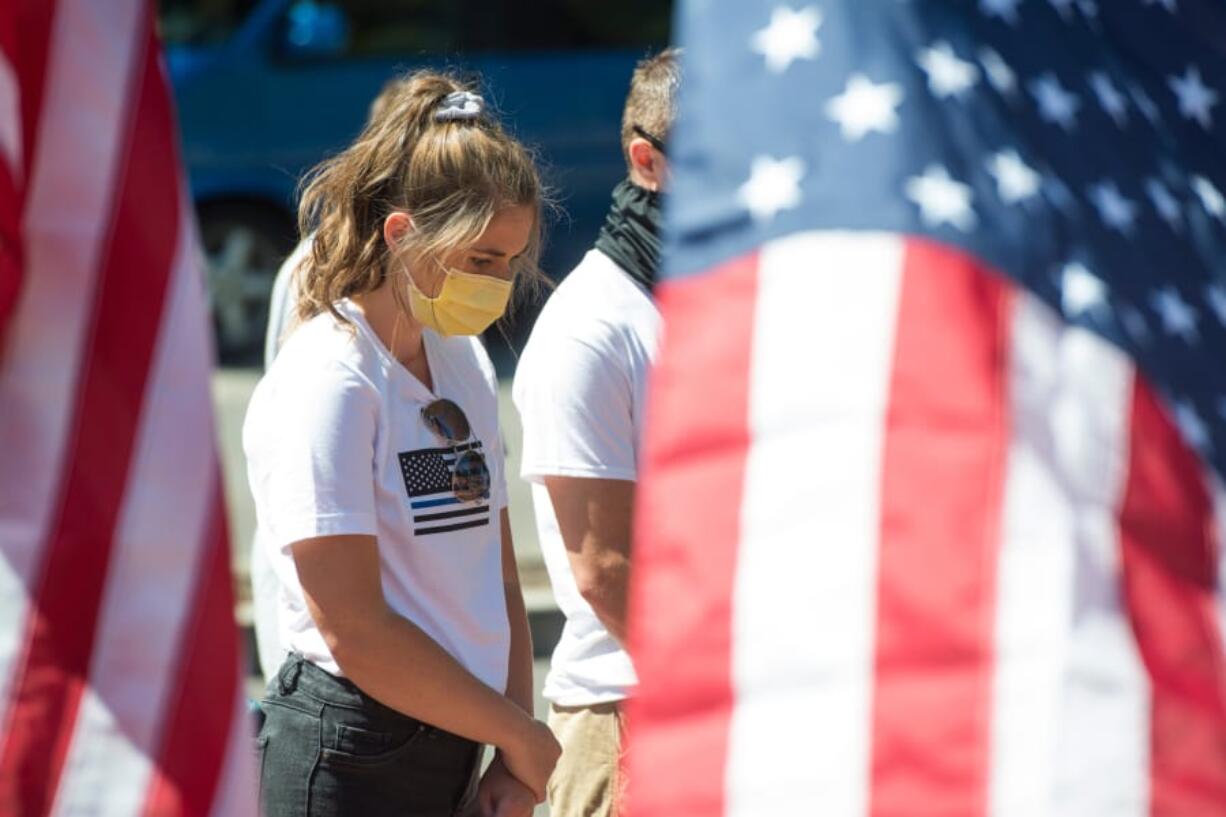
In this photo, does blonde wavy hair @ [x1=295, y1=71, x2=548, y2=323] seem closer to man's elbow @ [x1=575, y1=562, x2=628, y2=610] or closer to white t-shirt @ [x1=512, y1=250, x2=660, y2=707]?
white t-shirt @ [x1=512, y1=250, x2=660, y2=707]

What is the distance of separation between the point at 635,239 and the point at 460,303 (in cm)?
46

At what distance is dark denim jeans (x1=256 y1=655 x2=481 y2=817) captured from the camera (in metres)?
2.95

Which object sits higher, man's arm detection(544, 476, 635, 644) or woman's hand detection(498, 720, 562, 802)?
man's arm detection(544, 476, 635, 644)

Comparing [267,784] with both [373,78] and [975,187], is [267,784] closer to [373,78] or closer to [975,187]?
[975,187]

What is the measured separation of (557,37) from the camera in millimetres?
11375

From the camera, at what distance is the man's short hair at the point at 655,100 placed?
11.5ft

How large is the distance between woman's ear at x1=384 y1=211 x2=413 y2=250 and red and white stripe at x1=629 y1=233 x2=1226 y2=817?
106 cm

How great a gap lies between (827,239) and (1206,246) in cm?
44

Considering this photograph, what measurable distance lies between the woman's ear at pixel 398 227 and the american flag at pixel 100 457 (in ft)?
2.64

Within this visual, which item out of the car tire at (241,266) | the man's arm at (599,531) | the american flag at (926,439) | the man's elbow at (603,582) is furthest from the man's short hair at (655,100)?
the car tire at (241,266)

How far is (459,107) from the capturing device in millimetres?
3086

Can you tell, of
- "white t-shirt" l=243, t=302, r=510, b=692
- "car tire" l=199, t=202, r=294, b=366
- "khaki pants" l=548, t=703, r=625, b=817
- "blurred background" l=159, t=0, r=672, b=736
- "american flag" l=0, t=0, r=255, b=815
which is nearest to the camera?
"american flag" l=0, t=0, r=255, b=815

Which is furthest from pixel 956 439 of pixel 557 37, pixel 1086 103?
pixel 557 37

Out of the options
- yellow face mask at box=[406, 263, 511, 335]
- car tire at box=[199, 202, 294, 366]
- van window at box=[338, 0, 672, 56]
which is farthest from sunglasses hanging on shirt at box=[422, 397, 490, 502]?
car tire at box=[199, 202, 294, 366]
